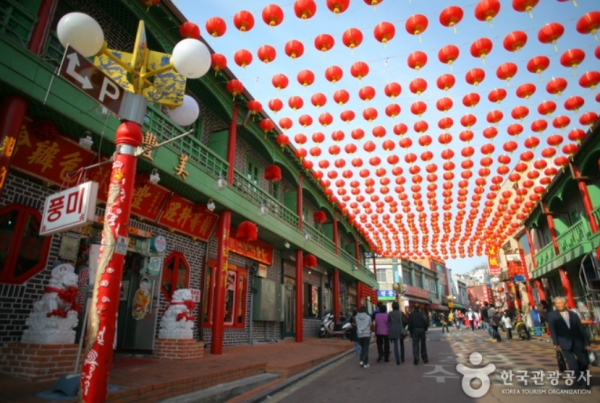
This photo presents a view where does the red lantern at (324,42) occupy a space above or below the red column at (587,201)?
above

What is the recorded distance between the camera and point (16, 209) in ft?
20.4

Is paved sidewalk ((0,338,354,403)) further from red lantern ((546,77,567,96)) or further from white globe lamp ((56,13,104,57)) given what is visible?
red lantern ((546,77,567,96))

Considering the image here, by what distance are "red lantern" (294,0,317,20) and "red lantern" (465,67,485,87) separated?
425cm

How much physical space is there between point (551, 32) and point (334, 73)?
4715mm

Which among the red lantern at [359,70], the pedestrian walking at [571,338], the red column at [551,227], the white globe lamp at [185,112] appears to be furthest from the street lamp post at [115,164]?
the red column at [551,227]

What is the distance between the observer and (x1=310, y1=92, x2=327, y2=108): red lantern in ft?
32.6

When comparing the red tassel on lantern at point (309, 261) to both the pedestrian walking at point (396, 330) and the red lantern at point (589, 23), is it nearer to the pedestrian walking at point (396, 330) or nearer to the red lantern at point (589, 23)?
the pedestrian walking at point (396, 330)

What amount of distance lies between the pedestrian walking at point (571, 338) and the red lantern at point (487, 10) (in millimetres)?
5470

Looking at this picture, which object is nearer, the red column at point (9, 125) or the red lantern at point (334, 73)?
the red column at point (9, 125)

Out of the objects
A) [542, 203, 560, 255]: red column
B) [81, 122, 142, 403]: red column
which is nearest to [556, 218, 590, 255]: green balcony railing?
[542, 203, 560, 255]: red column

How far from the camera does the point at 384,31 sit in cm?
779

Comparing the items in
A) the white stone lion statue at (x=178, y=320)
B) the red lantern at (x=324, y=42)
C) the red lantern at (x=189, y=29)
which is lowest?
the white stone lion statue at (x=178, y=320)

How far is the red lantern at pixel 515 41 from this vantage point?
7.80 metres

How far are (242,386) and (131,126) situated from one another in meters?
4.63
